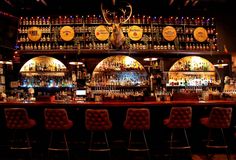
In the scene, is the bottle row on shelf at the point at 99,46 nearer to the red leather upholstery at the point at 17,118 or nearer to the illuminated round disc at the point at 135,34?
the illuminated round disc at the point at 135,34

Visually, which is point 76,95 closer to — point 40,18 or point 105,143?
point 105,143

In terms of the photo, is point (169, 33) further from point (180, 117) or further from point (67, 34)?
point (180, 117)

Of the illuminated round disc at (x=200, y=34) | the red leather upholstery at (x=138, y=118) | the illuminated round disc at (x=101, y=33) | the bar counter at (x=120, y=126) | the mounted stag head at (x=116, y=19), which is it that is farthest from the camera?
the illuminated round disc at (x=200, y=34)

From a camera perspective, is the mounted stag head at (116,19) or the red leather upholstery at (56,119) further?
the mounted stag head at (116,19)

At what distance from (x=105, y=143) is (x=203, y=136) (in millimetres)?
2054

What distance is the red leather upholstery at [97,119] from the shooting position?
4832mm

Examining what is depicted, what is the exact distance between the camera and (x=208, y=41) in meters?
9.23

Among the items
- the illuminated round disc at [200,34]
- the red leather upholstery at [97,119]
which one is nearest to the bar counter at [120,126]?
the red leather upholstery at [97,119]

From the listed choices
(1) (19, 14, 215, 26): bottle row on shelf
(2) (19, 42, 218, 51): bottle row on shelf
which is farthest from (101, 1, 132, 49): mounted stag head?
(1) (19, 14, 215, 26): bottle row on shelf

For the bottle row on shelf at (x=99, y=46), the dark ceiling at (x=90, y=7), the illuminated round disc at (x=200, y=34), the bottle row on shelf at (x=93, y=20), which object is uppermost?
the dark ceiling at (x=90, y=7)

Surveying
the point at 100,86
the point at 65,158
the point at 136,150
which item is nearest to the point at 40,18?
the point at 100,86

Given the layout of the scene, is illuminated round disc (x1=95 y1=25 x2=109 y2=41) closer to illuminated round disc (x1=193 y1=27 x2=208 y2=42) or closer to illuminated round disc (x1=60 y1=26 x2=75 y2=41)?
illuminated round disc (x1=60 y1=26 x2=75 y2=41)

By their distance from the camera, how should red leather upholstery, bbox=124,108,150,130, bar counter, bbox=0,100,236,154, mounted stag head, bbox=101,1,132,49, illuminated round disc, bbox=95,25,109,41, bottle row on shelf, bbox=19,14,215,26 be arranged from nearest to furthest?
red leather upholstery, bbox=124,108,150,130 < bar counter, bbox=0,100,236,154 < mounted stag head, bbox=101,1,132,49 < illuminated round disc, bbox=95,25,109,41 < bottle row on shelf, bbox=19,14,215,26

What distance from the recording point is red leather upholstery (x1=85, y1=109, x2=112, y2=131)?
4.83 meters
